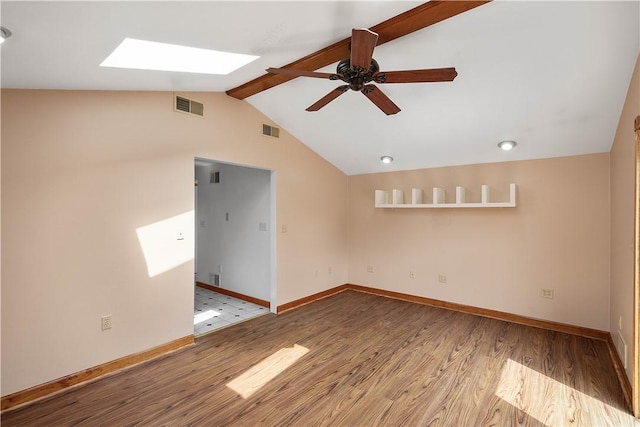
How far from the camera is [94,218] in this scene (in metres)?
2.45

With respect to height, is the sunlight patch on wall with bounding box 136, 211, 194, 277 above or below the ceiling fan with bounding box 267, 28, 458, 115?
below

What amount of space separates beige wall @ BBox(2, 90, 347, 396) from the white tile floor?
57cm

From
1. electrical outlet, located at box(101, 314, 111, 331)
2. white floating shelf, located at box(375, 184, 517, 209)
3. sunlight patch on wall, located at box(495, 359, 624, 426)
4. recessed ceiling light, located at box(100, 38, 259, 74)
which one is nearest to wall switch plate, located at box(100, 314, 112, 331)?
electrical outlet, located at box(101, 314, 111, 331)

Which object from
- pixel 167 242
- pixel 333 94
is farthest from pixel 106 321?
pixel 333 94

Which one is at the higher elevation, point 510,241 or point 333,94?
point 333,94

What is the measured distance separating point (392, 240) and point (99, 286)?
3754 mm

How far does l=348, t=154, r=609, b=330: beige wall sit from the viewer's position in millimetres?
3279

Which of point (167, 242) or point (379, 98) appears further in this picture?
point (167, 242)

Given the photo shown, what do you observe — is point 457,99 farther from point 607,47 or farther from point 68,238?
point 68,238

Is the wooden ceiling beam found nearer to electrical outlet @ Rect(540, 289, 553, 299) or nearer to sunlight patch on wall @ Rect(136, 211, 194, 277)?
sunlight patch on wall @ Rect(136, 211, 194, 277)

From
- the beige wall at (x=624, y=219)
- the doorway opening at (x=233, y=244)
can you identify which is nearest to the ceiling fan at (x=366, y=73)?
the beige wall at (x=624, y=219)

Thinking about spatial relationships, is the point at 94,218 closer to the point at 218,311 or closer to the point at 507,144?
the point at 218,311

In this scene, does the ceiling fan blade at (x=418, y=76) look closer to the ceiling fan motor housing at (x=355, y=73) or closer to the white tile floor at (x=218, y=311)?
the ceiling fan motor housing at (x=355, y=73)

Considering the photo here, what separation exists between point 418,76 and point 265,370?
8.50ft
